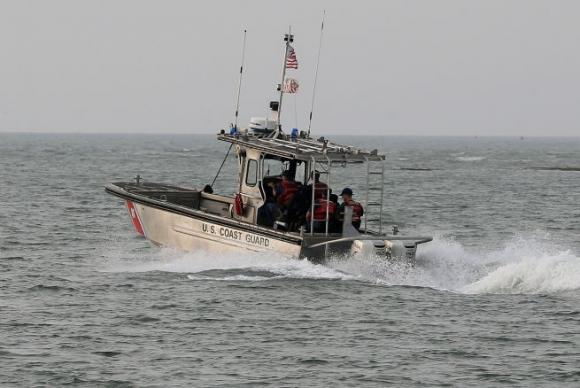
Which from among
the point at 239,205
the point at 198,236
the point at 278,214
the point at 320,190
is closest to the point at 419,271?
the point at 320,190

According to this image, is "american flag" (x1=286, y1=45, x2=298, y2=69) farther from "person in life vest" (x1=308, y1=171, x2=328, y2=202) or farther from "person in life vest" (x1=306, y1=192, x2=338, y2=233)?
"person in life vest" (x1=306, y1=192, x2=338, y2=233)

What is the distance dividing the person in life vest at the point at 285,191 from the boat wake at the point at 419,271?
1286 mm

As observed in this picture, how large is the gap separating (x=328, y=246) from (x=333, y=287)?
940 millimetres

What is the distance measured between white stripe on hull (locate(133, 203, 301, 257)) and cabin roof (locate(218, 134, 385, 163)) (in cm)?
175

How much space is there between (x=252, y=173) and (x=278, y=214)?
4.01ft

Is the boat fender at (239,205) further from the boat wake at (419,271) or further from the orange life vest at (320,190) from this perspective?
the orange life vest at (320,190)

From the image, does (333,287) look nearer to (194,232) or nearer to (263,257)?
(263,257)

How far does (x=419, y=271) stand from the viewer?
22656 mm

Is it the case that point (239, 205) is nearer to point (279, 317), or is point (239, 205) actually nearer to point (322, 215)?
point (322, 215)

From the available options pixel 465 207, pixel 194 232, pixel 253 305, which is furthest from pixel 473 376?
pixel 465 207

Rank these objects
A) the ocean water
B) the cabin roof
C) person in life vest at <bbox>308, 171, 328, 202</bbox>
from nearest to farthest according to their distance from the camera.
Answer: the ocean water < the cabin roof < person in life vest at <bbox>308, 171, 328, 202</bbox>

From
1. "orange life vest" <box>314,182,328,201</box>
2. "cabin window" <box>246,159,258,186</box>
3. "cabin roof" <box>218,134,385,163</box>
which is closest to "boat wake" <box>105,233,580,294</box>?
"orange life vest" <box>314,182,328,201</box>

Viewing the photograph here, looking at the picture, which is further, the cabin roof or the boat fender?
the boat fender

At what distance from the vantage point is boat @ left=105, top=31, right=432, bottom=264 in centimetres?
2225
